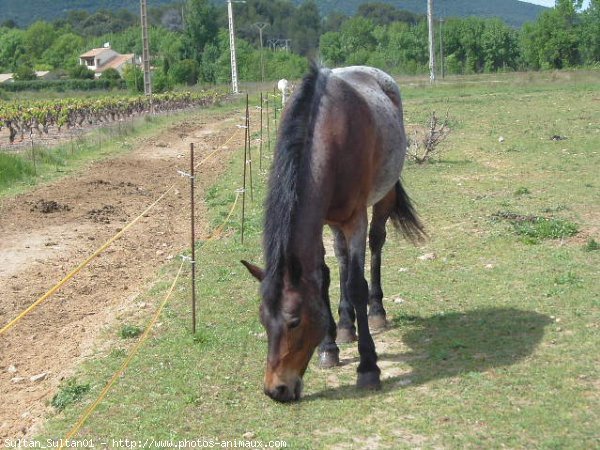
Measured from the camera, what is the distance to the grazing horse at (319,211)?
16.6 feet

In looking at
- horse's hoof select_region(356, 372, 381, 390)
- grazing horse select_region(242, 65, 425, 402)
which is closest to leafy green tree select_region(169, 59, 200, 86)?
grazing horse select_region(242, 65, 425, 402)

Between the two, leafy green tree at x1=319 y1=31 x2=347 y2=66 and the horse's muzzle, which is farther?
leafy green tree at x1=319 y1=31 x2=347 y2=66

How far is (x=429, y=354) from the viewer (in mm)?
6461

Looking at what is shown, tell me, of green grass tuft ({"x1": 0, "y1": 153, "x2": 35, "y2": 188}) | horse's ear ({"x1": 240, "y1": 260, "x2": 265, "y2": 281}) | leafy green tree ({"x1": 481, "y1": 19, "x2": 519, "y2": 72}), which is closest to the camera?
horse's ear ({"x1": 240, "y1": 260, "x2": 265, "y2": 281})

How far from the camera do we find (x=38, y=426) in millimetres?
5570

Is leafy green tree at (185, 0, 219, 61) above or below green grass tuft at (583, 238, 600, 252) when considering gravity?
above

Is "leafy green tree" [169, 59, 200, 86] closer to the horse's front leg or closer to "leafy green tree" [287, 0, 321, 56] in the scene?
the horse's front leg

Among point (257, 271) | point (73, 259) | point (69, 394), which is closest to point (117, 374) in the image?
point (69, 394)

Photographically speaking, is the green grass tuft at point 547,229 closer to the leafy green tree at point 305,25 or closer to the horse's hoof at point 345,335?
the horse's hoof at point 345,335

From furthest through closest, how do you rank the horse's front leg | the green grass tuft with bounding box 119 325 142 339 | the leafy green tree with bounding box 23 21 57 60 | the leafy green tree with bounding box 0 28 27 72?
1. the leafy green tree with bounding box 23 21 57 60
2. the leafy green tree with bounding box 0 28 27 72
3. the green grass tuft with bounding box 119 325 142 339
4. the horse's front leg

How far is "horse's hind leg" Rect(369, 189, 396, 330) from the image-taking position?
725cm

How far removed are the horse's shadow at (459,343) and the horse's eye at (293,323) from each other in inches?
31.4

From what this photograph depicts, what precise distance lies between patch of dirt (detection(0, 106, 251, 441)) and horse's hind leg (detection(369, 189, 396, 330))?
2467 mm

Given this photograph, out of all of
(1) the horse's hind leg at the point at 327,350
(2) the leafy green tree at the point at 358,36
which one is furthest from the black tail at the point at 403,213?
(2) the leafy green tree at the point at 358,36
